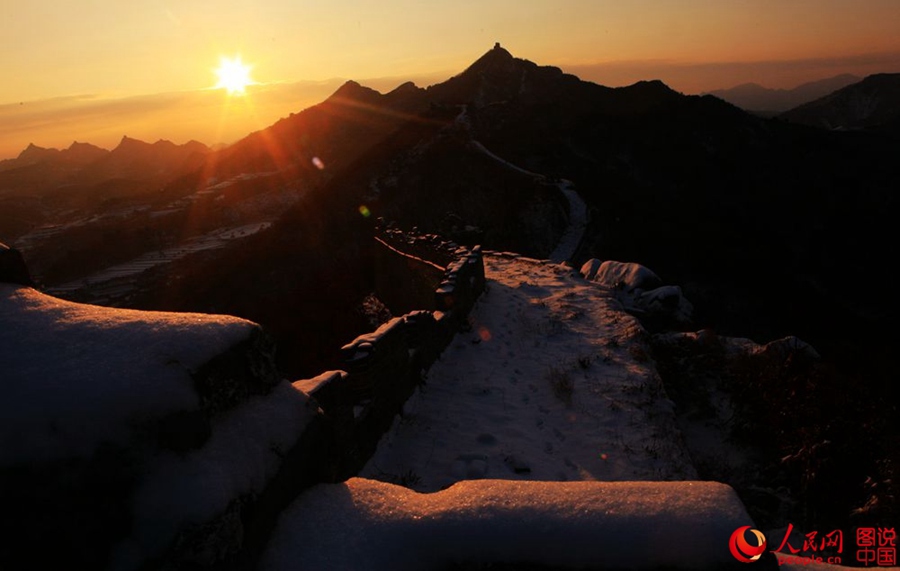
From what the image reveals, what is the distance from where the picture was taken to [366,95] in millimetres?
88000

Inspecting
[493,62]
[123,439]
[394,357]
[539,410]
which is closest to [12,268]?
[123,439]

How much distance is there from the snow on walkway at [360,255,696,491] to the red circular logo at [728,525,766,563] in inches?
A: 119

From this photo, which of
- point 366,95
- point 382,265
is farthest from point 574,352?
point 366,95

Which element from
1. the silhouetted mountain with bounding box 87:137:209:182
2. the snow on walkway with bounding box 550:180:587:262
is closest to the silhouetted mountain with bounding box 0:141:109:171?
the silhouetted mountain with bounding box 87:137:209:182

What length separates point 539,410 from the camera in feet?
22.6

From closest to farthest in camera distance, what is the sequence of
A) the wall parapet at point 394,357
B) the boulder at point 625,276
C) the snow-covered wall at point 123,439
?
the snow-covered wall at point 123,439 → the wall parapet at point 394,357 → the boulder at point 625,276

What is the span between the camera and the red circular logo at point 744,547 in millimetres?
2283

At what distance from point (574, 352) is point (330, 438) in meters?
6.19

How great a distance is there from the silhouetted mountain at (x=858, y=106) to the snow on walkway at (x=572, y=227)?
129182mm

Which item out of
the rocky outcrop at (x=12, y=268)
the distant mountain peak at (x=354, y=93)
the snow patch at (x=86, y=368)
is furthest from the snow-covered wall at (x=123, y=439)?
the distant mountain peak at (x=354, y=93)

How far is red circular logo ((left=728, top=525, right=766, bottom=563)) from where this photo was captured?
7.49 feet

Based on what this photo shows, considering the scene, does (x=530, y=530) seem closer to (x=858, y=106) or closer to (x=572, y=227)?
(x=572, y=227)

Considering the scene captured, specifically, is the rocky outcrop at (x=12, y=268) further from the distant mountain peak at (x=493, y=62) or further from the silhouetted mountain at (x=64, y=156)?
the silhouetted mountain at (x=64, y=156)

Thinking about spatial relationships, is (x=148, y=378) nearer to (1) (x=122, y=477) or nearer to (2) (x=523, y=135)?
(1) (x=122, y=477)
